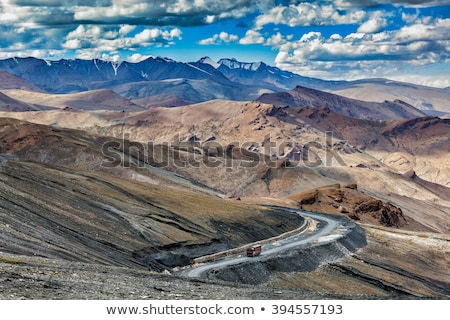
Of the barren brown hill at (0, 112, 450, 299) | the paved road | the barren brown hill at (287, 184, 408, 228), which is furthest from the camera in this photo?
the barren brown hill at (287, 184, 408, 228)

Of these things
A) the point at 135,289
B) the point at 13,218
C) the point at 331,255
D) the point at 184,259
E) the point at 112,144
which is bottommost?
the point at 112,144

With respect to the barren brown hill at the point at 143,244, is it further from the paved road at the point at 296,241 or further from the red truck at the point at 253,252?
the red truck at the point at 253,252

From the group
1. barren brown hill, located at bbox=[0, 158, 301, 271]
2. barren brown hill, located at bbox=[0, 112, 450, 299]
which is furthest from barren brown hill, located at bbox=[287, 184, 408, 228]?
barren brown hill, located at bbox=[0, 158, 301, 271]

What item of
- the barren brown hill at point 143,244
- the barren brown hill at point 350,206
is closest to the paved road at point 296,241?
the barren brown hill at point 143,244

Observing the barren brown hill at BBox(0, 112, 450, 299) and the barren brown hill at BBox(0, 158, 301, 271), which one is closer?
the barren brown hill at BBox(0, 112, 450, 299)

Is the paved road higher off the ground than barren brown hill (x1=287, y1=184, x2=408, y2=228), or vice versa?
the paved road

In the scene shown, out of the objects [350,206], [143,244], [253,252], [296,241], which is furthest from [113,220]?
[350,206]

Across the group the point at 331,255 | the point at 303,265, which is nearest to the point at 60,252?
the point at 303,265

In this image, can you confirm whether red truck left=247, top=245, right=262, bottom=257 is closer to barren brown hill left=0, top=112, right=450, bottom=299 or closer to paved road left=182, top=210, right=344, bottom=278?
paved road left=182, top=210, right=344, bottom=278
